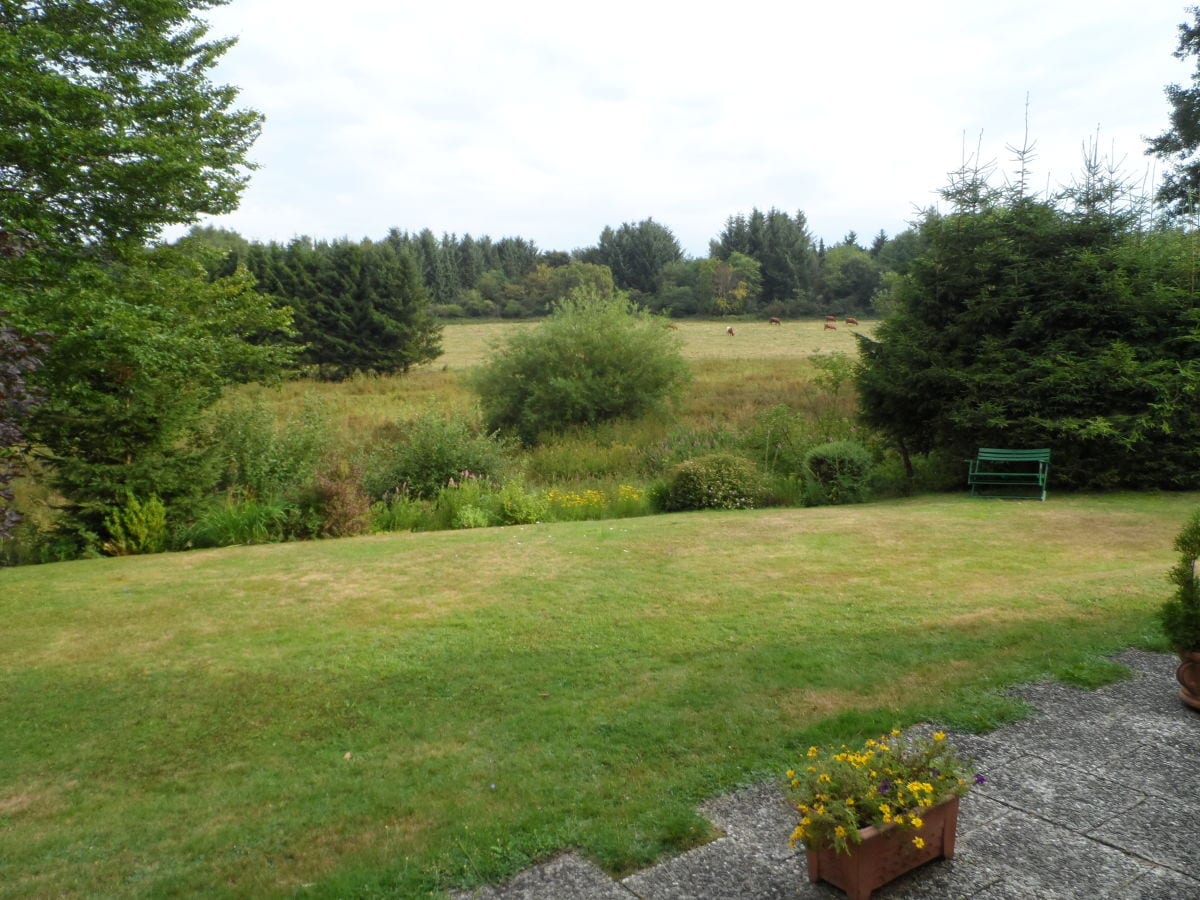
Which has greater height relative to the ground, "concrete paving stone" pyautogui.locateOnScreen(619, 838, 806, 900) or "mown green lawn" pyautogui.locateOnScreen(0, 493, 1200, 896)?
"concrete paving stone" pyautogui.locateOnScreen(619, 838, 806, 900)

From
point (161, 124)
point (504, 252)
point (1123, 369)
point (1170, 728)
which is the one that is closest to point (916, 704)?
point (1170, 728)

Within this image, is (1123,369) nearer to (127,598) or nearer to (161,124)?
(127,598)

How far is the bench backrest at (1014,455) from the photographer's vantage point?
12.5 metres

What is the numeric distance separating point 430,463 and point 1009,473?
9.19 metres

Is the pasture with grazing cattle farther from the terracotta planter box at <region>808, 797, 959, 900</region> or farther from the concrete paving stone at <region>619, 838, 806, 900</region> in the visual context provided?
the terracotta planter box at <region>808, 797, 959, 900</region>

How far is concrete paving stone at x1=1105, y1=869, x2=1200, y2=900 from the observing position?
2727 millimetres

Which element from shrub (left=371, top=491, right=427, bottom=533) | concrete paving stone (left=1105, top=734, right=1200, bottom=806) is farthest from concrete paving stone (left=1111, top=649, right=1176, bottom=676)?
shrub (left=371, top=491, right=427, bottom=533)

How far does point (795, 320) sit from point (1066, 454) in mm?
48157

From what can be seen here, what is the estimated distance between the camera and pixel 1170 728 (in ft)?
13.3

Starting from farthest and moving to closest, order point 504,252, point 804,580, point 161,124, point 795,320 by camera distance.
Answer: point 504,252 → point 795,320 → point 161,124 → point 804,580

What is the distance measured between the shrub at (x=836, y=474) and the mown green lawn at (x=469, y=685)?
4275mm

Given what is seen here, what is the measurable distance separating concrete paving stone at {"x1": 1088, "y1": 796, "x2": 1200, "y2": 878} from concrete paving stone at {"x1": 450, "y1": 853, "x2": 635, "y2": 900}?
1.84 metres

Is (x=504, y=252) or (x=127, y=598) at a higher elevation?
(x=504, y=252)

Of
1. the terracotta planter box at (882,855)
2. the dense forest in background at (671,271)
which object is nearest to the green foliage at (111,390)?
the terracotta planter box at (882,855)
